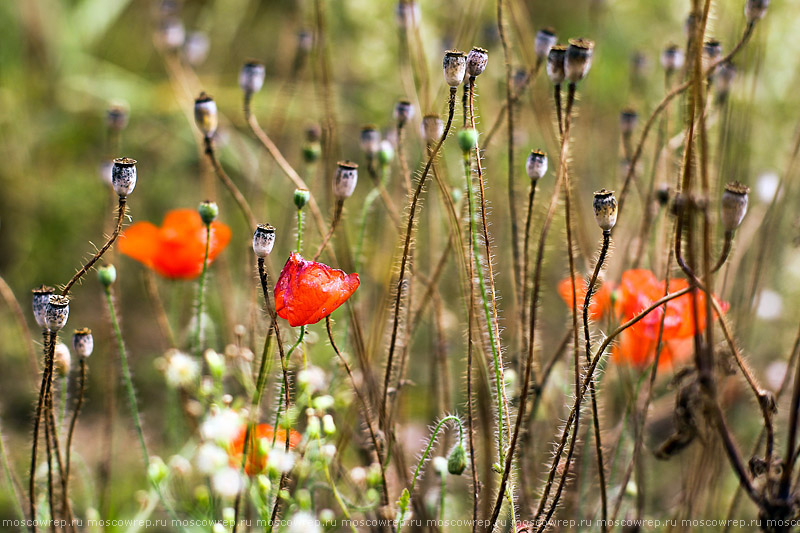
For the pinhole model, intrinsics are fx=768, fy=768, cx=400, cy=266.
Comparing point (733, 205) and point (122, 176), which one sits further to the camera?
point (122, 176)

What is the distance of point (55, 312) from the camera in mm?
730

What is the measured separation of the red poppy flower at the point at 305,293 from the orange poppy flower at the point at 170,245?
45 cm

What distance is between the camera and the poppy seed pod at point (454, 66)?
71 cm

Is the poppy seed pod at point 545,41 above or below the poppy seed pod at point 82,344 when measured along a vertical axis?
above

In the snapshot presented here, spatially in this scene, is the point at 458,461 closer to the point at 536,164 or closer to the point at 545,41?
the point at 536,164

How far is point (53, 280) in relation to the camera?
2.12 m

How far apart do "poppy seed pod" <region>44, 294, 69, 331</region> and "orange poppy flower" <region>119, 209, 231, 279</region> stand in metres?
0.44

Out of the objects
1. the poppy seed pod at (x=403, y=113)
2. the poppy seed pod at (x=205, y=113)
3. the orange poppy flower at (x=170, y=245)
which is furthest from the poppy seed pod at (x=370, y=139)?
the orange poppy flower at (x=170, y=245)

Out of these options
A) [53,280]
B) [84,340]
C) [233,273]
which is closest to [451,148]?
[233,273]

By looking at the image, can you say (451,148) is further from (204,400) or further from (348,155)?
(204,400)

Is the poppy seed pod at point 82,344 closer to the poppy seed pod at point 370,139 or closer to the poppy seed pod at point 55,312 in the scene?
the poppy seed pod at point 55,312

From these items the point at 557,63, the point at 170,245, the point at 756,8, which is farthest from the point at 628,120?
the point at 170,245

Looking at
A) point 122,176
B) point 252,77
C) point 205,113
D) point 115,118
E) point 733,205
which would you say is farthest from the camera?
point 115,118

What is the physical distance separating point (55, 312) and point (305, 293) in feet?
0.78
